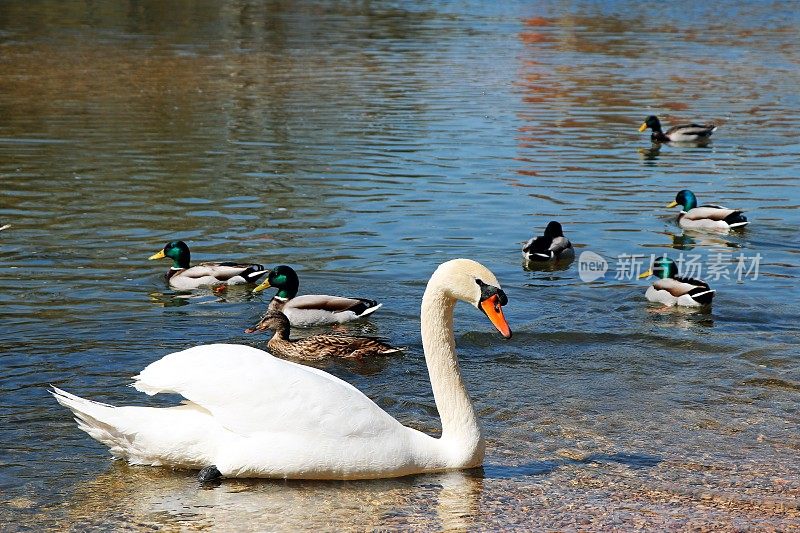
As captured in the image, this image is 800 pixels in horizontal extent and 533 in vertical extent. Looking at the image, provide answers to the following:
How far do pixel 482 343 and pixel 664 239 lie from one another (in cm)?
568

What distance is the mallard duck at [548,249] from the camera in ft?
47.1

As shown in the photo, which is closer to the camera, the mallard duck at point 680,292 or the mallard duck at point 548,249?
the mallard duck at point 680,292

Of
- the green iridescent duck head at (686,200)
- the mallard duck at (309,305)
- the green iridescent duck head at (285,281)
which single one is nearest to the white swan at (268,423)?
the mallard duck at (309,305)

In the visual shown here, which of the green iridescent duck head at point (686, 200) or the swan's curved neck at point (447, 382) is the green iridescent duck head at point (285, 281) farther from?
the green iridescent duck head at point (686, 200)

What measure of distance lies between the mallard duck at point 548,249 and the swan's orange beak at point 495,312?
6630mm

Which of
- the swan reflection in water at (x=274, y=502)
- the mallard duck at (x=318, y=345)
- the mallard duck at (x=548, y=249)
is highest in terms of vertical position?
the mallard duck at (x=548, y=249)

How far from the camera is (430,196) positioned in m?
18.2

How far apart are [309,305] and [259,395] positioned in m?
4.70

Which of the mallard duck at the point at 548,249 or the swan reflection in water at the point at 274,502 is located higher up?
the mallard duck at the point at 548,249

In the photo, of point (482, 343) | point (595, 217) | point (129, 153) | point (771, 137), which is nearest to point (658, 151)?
point (771, 137)

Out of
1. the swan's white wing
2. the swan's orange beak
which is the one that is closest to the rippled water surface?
the swan's white wing

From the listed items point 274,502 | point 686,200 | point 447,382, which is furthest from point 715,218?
point 274,502

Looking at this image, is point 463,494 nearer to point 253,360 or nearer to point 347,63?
point 253,360

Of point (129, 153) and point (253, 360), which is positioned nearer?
point (253, 360)
